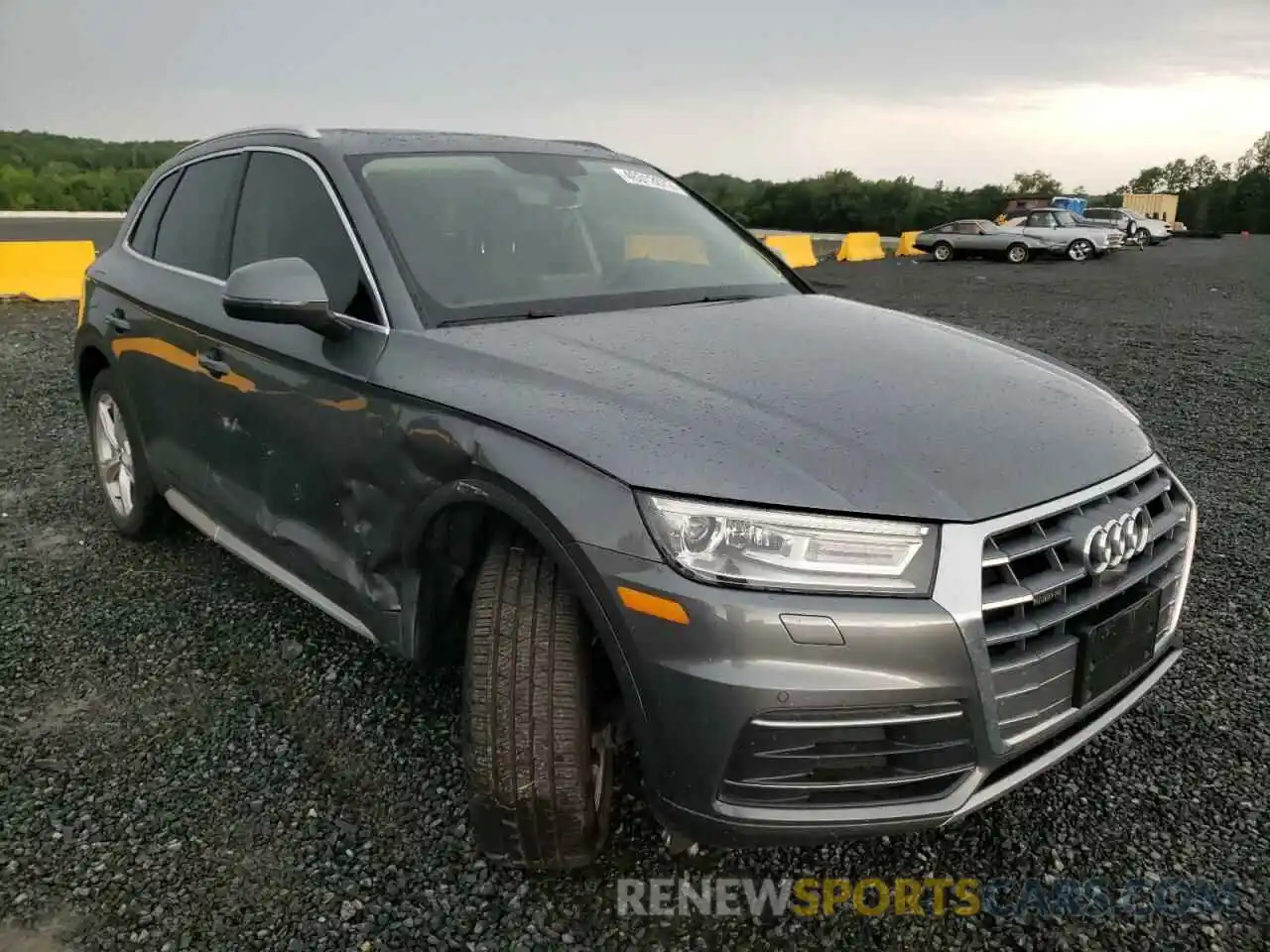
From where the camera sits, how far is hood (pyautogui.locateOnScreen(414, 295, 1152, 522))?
1.89m

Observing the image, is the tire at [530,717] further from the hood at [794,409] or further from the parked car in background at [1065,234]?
the parked car in background at [1065,234]

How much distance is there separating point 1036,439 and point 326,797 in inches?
76.5

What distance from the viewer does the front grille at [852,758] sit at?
1.81m

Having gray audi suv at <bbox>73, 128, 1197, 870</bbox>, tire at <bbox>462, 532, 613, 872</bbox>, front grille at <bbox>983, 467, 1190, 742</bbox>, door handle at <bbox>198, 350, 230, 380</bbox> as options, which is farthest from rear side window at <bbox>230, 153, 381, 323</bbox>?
front grille at <bbox>983, 467, 1190, 742</bbox>

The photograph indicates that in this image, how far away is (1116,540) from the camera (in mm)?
2062

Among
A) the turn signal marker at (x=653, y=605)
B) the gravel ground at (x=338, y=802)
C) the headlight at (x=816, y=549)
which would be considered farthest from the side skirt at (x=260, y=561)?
the headlight at (x=816, y=549)

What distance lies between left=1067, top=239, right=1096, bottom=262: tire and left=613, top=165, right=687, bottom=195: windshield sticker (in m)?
25.0

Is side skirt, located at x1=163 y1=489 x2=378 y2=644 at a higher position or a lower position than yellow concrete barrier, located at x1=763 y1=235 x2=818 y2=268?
lower

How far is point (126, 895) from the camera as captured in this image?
86.0 inches

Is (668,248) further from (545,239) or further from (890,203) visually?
(890,203)

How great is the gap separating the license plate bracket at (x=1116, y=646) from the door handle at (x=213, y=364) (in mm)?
2530

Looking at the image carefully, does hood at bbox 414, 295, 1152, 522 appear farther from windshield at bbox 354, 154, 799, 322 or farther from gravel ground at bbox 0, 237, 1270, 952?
gravel ground at bbox 0, 237, 1270, 952

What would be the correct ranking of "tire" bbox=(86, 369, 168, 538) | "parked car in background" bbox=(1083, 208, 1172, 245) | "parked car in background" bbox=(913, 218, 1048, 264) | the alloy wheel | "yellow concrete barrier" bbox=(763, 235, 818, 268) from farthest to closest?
"parked car in background" bbox=(1083, 208, 1172, 245)
"parked car in background" bbox=(913, 218, 1048, 264)
"yellow concrete barrier" bbox=(763, 235, 818, 268)
the alloy wheel
"tire" bbox=(86, 369, 168, 538)

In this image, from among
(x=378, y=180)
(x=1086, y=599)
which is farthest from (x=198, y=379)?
(x=1086, y=599)
